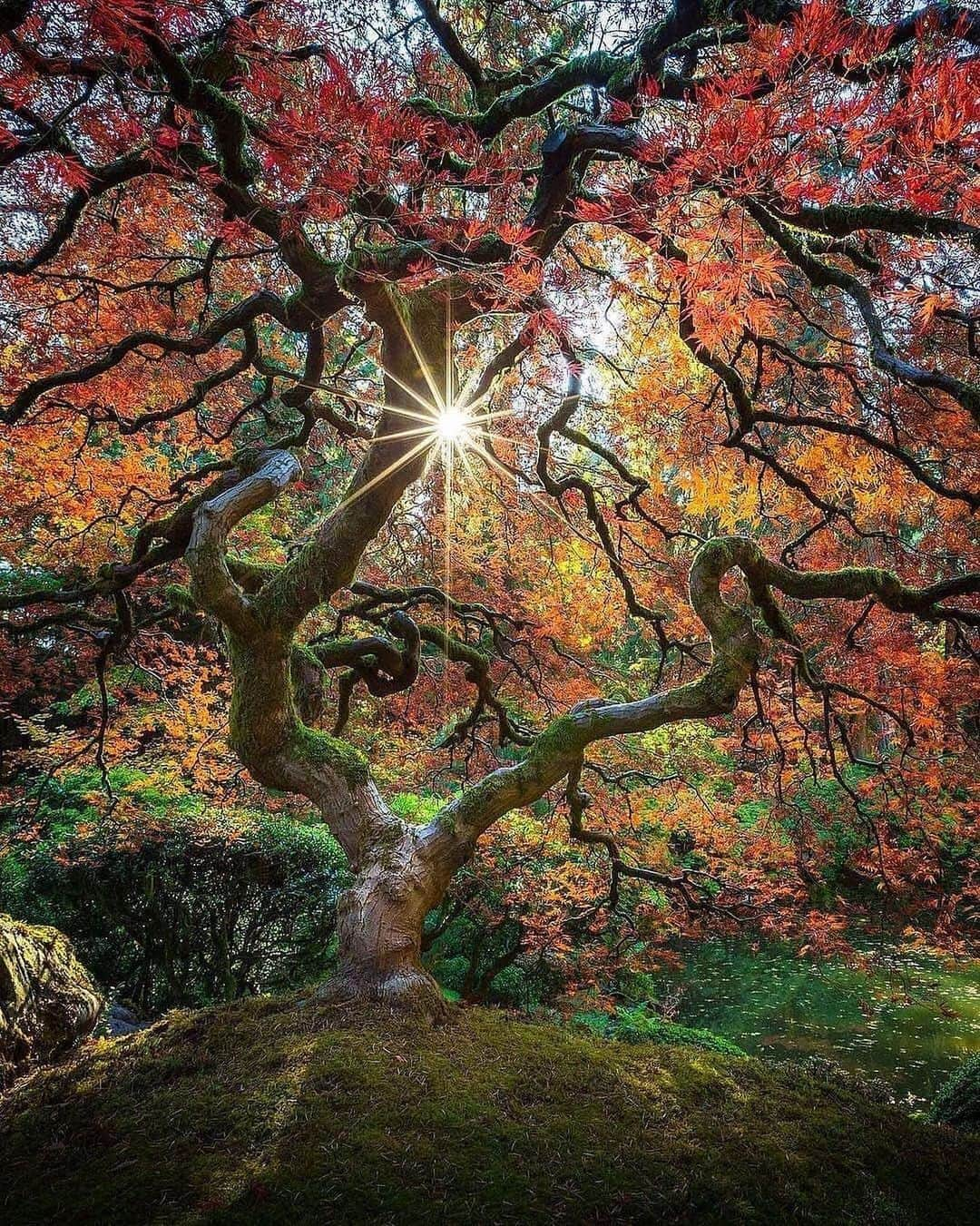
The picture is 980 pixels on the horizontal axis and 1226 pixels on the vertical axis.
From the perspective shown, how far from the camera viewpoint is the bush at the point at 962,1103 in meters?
3.08

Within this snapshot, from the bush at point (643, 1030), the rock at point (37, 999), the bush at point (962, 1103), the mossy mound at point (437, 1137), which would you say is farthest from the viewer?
the bush at point (643, 1030)

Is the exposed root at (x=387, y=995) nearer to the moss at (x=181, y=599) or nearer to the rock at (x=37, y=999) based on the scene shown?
the rock at (x=37, y=999)

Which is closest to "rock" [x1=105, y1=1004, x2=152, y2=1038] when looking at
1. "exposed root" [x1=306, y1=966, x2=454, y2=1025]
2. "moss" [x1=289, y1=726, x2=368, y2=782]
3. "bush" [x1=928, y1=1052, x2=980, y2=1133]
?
"exposed root" [x1=306, y1=966, x2=454, y2=1025]

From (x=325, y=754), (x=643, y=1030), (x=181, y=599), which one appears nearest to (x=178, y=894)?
(x=325, y=754)

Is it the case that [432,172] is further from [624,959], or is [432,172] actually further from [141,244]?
[624,959]

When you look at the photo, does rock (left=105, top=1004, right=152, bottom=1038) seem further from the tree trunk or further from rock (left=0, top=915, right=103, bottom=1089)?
the tree trunk

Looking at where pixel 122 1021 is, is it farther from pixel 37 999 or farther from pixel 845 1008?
pixel 845 1008

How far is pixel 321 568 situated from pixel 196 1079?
2158 mm

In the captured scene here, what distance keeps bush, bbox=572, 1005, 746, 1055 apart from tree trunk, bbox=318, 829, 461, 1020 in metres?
1.47

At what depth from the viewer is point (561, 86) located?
2512 mm

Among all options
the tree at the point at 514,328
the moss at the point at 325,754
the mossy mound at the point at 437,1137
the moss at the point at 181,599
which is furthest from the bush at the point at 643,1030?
the moss at the point at 181,599

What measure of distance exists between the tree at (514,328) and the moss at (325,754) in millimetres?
20

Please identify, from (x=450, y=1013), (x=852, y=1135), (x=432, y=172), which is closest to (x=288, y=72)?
(x=432, y=172)

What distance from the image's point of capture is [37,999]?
2.63 meters
